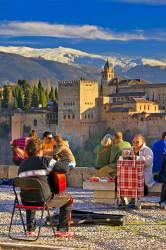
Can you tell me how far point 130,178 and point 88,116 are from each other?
77879 mm

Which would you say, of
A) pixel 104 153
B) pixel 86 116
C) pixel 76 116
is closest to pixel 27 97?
pixel 76 116

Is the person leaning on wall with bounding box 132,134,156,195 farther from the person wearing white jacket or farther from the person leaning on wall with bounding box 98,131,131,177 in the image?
the person leaning on wall with bounding box 98,131,131,177

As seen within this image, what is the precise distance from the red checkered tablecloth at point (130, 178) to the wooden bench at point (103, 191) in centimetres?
23

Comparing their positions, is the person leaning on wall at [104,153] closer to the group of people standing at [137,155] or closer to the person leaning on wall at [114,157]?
the group of people standing at [137,155]

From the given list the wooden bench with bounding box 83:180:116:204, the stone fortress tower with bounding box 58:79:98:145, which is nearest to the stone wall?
the wooden bench with bounding box 83:180:116:204

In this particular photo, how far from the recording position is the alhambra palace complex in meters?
85.1

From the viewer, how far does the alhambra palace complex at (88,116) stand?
279 ft

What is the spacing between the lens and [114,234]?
314 inches

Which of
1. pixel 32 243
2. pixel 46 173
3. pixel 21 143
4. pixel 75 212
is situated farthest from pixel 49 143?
pixel 32 243

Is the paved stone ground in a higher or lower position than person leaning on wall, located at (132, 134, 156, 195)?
lower

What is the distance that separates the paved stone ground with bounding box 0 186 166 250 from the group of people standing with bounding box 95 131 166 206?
0.56 metres

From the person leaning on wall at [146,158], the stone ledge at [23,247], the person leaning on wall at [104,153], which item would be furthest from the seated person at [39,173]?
the person leaning on wall at [104,153]

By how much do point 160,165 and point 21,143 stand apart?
301 cm

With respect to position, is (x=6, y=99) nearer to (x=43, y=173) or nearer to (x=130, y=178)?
(x=130, y=178)
